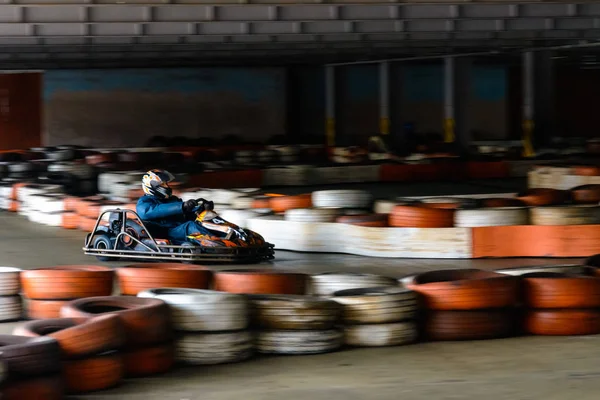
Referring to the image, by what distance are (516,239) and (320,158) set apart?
Result: 1556 centimetres

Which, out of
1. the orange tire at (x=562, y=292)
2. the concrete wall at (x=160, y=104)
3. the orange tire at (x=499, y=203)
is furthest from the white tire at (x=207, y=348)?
the concrete wall at (x=160, y=104)

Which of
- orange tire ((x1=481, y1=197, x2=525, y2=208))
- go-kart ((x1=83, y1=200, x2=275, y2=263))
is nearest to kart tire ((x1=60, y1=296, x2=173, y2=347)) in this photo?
go-kart ((x1=83, y1=200, x2=275, y2=263))

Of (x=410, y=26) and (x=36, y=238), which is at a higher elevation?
(x=410, y=26)

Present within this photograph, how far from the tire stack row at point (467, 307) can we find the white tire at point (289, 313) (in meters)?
0.71

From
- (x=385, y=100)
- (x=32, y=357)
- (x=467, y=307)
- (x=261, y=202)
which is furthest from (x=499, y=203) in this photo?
(x=385, y=100)

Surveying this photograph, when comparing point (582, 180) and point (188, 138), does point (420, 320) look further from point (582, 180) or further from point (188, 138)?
point (188, 138)

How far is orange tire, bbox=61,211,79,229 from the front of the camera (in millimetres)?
13055

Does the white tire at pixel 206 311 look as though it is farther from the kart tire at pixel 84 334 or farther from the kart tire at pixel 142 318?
the kart tire at pixel 84 334

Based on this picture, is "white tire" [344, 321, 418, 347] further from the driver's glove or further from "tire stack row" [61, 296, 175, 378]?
the driver's glove

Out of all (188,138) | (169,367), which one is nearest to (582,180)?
(169,367)

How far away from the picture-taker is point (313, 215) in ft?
35.1

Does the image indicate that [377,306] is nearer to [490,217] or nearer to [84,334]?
[84,334]

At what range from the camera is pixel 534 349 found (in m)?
5.96

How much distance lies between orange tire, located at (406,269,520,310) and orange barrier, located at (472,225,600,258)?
146 inches
